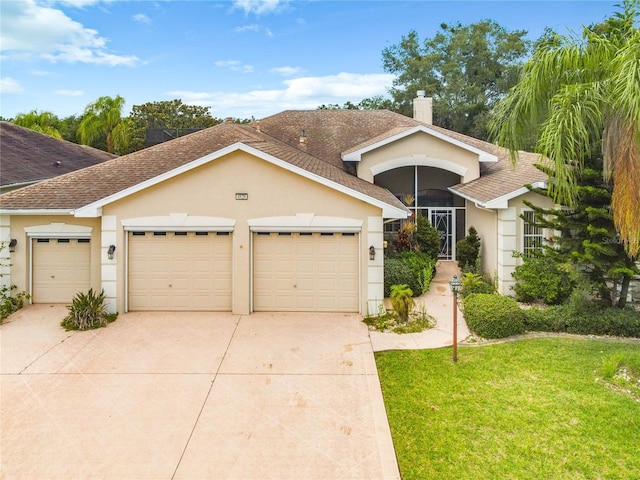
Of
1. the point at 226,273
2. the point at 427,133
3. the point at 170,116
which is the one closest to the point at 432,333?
the point at 226,273

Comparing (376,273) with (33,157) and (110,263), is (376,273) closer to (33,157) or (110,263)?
(110,263)

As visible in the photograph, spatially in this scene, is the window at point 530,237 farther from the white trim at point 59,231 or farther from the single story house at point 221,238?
the white trim at point 59,231

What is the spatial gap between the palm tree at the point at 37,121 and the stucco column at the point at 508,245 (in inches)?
1316

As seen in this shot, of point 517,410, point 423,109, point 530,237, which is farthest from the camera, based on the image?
point 423,109

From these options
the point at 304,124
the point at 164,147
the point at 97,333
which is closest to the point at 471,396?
the point at 97,333

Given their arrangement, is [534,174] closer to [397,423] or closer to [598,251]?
[598,251]

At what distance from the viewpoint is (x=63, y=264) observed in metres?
13.5

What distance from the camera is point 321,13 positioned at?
20734 millimetres

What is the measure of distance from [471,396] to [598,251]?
559 centimetres

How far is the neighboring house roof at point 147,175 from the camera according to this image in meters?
12.4

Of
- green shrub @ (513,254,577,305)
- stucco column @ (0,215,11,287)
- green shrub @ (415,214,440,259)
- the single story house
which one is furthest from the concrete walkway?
stucco column @ (0,215,11,287)

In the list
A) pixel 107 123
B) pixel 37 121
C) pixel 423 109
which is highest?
pixel 37 121

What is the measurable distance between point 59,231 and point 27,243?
1067mm

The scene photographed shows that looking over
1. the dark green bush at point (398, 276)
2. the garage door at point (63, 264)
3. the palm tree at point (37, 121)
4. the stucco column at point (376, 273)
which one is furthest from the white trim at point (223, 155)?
the palm tree at point (37, 121)
